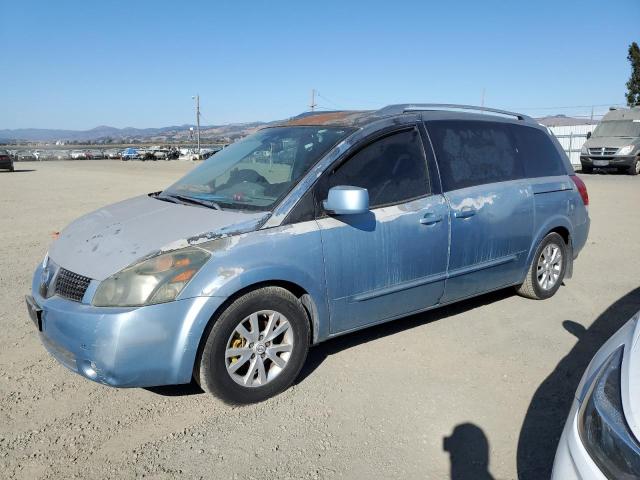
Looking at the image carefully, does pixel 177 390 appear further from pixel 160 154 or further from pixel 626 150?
pixel 160 154

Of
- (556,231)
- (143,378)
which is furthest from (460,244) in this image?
(143,378)

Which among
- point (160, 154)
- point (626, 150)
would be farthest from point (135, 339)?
point (160, 154)

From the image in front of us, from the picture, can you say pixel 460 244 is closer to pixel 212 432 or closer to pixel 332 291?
pixel 332 291

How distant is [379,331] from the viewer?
180 inches

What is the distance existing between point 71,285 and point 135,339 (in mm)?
599

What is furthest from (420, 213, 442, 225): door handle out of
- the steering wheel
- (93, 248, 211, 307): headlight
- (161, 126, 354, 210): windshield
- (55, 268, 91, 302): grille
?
(55, 268, 91, 302): grille

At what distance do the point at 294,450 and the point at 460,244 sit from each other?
6.97ft

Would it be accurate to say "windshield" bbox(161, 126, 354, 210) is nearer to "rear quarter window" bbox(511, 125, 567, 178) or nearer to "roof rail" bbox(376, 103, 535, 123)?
"roof rail" bbox(376, 103, 535, 123)

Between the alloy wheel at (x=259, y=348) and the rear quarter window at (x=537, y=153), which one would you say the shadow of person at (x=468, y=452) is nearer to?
the alloy wheel at (x=259, y=348)

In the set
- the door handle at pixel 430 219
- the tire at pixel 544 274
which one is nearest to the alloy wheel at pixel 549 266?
the tire at pixel 544 274

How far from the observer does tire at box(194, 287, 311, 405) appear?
10.3ft

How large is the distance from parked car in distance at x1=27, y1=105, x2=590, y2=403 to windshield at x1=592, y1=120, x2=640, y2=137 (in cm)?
1844

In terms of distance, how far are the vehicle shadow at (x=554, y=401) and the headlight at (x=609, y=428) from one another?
857 mm

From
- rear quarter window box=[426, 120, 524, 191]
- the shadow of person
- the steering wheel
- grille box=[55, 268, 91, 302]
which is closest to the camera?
the shadow of person
